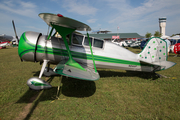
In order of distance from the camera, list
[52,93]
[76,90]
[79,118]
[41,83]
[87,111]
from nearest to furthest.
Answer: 1. [79,118]
2. [87,111]
3. [41,83]
4. [52,93]
5. [76,90]

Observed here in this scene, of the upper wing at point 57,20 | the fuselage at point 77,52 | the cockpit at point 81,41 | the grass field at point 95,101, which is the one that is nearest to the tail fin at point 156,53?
the fuselage at point 77,52

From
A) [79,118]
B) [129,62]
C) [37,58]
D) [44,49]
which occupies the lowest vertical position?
[79,118]

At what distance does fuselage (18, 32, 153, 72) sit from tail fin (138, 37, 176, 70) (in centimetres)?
33

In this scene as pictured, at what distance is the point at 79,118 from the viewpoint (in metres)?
2.96

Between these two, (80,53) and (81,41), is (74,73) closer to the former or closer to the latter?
(80,53)

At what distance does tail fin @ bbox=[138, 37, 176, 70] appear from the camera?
5336 millimetres

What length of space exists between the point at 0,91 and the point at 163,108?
6.33 m

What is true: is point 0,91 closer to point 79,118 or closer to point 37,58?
point 37,58

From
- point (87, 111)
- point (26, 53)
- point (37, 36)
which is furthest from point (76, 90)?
point (37, 36)

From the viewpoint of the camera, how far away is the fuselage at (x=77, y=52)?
4.52m

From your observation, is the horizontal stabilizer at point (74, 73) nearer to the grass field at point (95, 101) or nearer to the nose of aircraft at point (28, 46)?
the grass field at point (95, 101)

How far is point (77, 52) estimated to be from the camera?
16.0 feet

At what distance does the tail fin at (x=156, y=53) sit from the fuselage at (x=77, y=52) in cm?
33

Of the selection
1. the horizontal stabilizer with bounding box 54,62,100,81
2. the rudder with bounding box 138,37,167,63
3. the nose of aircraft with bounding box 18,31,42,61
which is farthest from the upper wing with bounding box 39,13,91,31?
the rudder with bounding box 138,37,167,63
